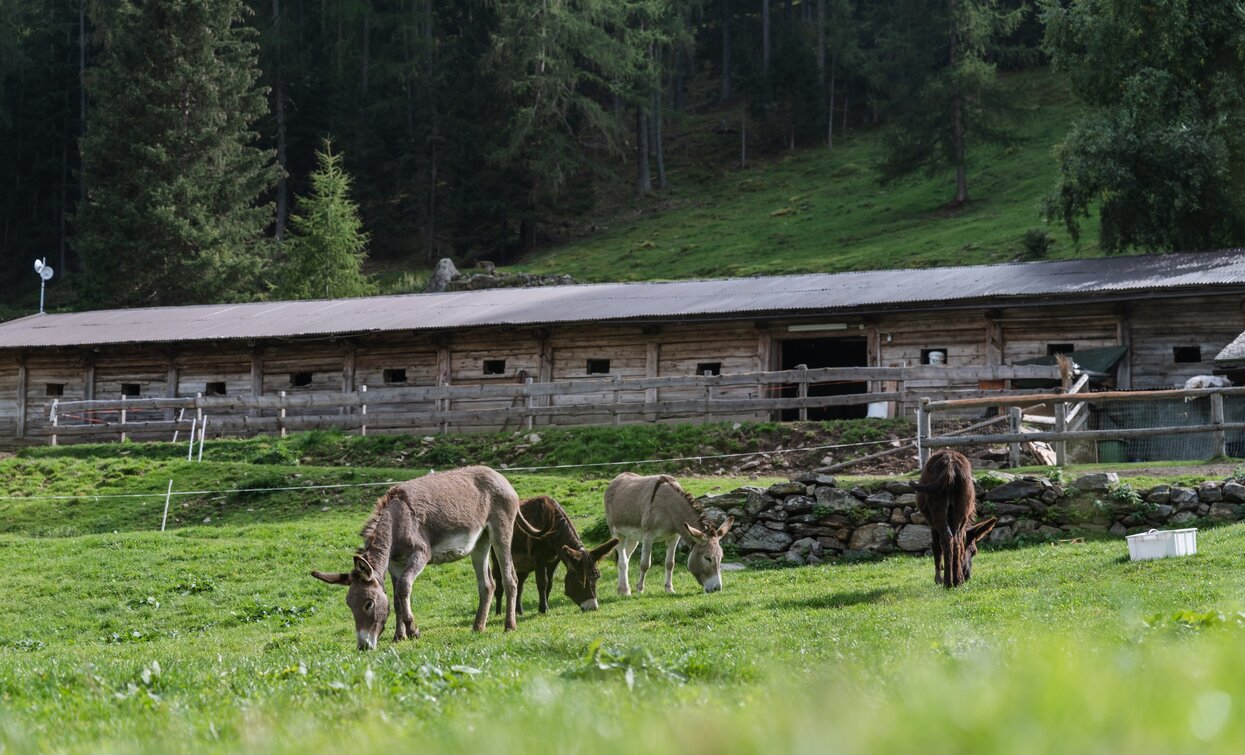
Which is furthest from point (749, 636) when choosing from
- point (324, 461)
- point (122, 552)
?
point (324, 461)

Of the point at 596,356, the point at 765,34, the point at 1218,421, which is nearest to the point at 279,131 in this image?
the point at 765,34

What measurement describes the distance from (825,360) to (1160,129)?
13.6m

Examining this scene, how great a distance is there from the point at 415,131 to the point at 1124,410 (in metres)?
59.1

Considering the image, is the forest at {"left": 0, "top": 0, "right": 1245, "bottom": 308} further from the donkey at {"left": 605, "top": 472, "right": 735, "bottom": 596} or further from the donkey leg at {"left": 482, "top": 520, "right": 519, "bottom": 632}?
the donkey leg at {"left": 482, "top": 520, "right": 519, "bottom": 632}

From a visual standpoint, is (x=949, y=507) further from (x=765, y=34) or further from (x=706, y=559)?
(x=765, y=34)

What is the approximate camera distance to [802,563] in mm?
17641

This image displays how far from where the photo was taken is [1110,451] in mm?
23891

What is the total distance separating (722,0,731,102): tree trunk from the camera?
298 ft

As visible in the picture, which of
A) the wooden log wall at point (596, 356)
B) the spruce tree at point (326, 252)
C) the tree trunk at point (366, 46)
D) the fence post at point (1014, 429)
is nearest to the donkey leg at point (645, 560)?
the fence post at point (1014, 429)

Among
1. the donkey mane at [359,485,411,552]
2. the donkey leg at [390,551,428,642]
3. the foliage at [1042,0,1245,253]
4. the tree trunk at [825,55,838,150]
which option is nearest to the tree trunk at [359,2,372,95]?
the tree trunk at [825,55,838,150]

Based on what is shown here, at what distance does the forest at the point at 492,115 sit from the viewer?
133 ft

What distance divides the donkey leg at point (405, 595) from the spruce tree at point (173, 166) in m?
49.9

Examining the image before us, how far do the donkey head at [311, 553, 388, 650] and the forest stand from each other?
112ft

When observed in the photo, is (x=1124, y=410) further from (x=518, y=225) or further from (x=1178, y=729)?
(x=518, y=225)
